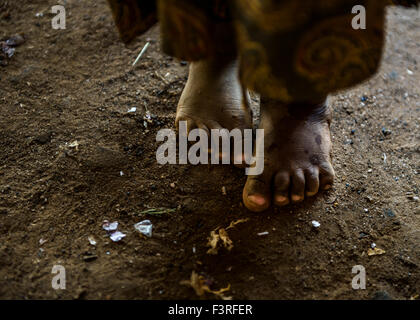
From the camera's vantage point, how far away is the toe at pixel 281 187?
1.17 metres

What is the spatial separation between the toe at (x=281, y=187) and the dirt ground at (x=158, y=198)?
0.05 m

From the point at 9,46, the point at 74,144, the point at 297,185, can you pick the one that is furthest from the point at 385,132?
the point at 9,46

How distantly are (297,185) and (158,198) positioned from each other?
45 centimetres

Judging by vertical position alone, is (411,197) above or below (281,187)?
below

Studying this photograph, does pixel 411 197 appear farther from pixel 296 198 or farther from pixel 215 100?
pixel 215 100

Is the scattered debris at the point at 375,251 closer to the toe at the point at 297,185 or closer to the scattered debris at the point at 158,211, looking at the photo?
the toe at the point at 297,185

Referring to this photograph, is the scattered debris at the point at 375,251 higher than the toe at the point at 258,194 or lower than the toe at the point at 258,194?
lower

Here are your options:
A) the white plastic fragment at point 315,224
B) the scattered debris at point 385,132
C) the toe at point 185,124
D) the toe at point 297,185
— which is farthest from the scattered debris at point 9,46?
the scattered debris at point 385,132

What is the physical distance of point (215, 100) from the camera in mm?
1326

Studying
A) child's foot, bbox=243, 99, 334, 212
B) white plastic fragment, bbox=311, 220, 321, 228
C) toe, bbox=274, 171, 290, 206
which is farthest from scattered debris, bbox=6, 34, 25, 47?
white plastic fragment, bbox=311, 220, 321, 228

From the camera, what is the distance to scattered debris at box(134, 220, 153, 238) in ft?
3.81

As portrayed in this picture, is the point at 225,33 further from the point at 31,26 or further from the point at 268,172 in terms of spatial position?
the point at 31,26

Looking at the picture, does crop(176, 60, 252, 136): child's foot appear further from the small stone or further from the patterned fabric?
the small stone

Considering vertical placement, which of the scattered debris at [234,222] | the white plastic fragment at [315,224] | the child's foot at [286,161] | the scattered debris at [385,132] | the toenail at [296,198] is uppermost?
the child's foot at [286,161]
